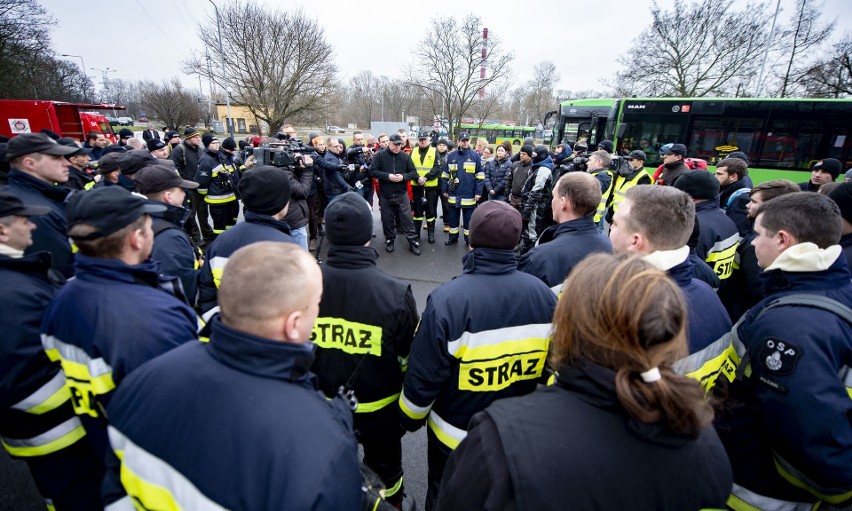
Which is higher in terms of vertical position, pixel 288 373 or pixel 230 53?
pixel 230 53

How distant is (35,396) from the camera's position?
6.00ft

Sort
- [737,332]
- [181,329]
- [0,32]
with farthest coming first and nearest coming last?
[0,32] → [737,332] → [181,329]

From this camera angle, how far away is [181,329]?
1.68 metres

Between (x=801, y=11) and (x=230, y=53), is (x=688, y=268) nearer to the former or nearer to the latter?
(x=230, y=53)

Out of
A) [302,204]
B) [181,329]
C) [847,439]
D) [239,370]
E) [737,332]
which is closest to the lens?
[239,370]

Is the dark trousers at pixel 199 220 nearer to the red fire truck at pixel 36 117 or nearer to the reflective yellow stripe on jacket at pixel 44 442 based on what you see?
the reflective yellow stripe on jacket at pixel 44 442

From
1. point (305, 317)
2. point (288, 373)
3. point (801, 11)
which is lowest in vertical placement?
point (288, 373)

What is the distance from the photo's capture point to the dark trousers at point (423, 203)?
25.9 feet

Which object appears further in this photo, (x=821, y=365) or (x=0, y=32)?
(x=0, y=32)

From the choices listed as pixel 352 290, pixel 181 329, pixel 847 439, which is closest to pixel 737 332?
pixel 847 439

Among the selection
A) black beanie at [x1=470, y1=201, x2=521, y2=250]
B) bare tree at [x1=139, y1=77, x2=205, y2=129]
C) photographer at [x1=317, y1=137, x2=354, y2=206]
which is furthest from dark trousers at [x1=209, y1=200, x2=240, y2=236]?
bare tree at [x1=139, y1=77, x2=205, y2=129]

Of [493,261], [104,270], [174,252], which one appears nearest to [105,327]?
[104,270]

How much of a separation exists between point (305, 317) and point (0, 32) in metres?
31.4

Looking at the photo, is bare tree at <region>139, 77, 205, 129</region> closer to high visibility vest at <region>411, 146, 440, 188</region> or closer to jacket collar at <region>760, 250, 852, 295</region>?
high visibility vest at <region>411, 146, 440, 188</region>
